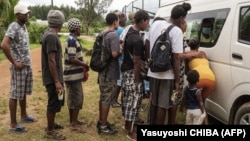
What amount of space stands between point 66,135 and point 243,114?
2.49 m

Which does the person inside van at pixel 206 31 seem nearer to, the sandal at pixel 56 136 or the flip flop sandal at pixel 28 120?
the sandal at pixel 56 136

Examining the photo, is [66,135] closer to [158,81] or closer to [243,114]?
[158,81]

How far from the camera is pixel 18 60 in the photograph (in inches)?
193

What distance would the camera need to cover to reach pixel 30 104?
22.2 ft

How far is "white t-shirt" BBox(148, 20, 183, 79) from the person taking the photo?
4219 mm

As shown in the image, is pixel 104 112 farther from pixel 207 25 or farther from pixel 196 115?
pixel 207 25

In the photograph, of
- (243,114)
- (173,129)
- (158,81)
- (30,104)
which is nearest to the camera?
(173,129)

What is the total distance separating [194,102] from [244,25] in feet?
3.96

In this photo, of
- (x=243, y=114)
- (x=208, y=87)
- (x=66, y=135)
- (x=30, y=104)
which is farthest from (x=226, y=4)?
(x=30, y=104)

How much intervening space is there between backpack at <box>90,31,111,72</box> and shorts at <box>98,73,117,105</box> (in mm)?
141

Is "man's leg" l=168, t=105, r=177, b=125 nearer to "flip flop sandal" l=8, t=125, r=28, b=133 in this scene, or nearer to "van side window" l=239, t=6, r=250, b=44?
"van side window" l=239, t=6, r=250, b=44

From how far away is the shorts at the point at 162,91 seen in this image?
4.41 meters

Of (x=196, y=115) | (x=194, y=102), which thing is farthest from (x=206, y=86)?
(x=196, y=115)

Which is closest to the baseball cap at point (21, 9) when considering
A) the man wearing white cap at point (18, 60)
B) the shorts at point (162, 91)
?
the man wearing white cap at point (18, 60)
